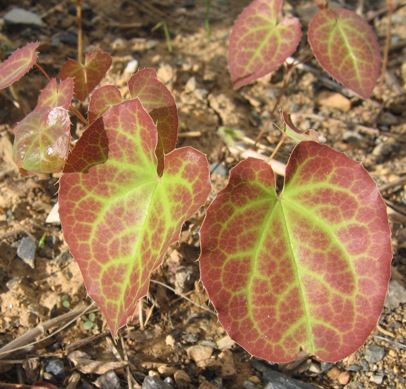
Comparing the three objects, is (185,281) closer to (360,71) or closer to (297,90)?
(360,71)

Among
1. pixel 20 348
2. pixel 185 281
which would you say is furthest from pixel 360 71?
pixel 20 348

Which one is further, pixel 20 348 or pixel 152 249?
pixel 20 348

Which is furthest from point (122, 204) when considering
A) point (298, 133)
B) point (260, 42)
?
point (260, 42)

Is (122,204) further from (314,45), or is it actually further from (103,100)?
(314,45)

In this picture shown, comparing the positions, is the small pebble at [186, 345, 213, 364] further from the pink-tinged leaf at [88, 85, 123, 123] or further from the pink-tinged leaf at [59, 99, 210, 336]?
the pink-tinged leaf at [88, 85, 123, 123]

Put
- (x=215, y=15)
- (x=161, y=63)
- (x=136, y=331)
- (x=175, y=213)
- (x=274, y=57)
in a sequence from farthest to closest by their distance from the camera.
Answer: (x=215, y=15) → (x=161, y=63) → (x=274, y=57) → (x=136, y=331) → (x=175, y=213)

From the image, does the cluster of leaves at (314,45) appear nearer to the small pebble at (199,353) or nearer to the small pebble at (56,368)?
the small pebble at (199,353)

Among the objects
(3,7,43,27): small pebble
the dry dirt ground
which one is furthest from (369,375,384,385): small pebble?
(3,7,43,27): small pebble
